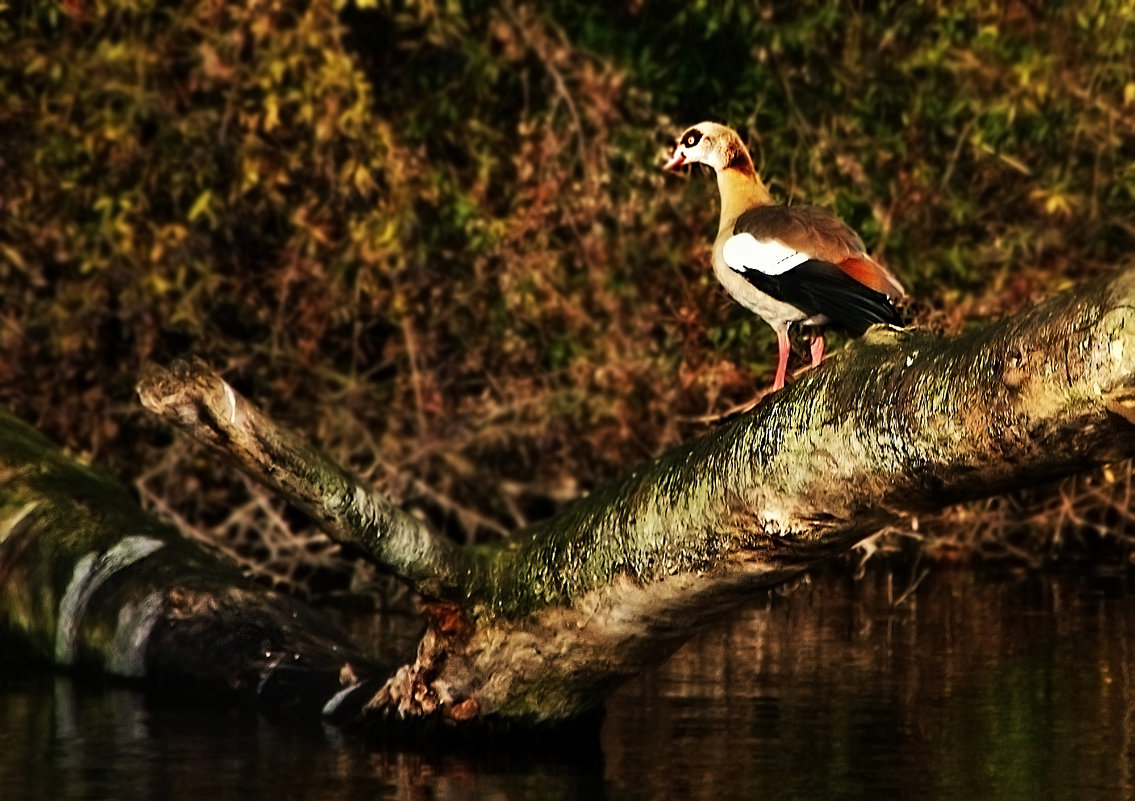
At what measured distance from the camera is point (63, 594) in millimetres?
9469

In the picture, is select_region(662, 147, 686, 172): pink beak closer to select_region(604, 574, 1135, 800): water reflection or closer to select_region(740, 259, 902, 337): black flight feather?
select_region(740, 259, 902, 337): black flight feather

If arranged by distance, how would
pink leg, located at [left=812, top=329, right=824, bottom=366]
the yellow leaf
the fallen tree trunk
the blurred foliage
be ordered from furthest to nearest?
the yellow leaf → the blurred foliage → pink leg, located at [left=812, top=329, right=824, bottom=366] → the fallen tree trunk

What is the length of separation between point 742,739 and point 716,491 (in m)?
1.18

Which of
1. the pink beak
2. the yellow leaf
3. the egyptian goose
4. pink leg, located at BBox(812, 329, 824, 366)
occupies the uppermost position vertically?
the yellow leaf

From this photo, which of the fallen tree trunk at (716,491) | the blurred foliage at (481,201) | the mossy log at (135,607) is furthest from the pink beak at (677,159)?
the blurred foliage at (481,201)

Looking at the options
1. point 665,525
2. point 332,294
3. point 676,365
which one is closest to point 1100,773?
point 665,525

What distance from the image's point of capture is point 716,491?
698 centimetres

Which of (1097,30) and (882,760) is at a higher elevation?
(1097,30)

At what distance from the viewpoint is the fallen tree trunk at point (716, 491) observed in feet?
19.3

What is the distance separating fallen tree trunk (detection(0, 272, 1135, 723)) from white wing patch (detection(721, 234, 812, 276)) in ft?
2.16

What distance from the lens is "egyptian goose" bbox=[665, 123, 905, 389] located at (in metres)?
7.31

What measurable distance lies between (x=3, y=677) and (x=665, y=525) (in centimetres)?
359

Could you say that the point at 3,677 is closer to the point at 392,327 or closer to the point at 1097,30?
the point at 392,327

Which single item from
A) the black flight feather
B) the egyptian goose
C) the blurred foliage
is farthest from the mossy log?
the blurred foliage
